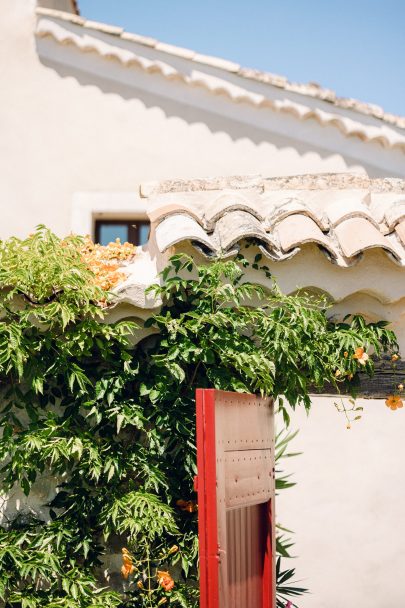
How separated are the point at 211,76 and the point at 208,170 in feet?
3.20

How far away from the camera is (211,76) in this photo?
9766mm

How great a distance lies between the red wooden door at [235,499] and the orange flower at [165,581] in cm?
35

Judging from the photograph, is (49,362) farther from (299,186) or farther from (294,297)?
(299,186)

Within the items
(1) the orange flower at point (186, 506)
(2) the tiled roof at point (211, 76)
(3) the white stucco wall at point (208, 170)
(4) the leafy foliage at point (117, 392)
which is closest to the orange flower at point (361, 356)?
(4) the leafy foliage at point (117, 392)

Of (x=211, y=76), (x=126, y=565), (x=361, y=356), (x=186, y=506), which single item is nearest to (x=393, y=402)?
(x=361, y=356)

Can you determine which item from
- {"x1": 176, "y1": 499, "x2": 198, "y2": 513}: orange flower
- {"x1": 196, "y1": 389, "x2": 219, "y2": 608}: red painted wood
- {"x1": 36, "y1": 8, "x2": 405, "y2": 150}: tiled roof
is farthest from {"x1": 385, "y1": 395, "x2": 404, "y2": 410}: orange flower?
{"x1": 36, "y1": 8, "x2": 405, "y2": 150}: tiled roof

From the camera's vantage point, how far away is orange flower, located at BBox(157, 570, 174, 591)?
4168mm

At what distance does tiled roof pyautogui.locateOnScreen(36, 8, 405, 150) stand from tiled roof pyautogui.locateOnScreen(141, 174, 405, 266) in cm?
487

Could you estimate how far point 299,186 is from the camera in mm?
5035

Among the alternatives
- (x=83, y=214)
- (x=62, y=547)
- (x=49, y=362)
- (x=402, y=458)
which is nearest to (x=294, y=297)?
(x=49, y=362)

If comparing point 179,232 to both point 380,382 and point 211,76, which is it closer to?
point 380,382

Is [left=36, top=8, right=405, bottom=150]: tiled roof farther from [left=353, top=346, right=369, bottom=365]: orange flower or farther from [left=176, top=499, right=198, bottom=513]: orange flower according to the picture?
[left=176, top=499, right=198, bottom=513]: orange flower

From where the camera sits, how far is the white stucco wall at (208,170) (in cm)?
971

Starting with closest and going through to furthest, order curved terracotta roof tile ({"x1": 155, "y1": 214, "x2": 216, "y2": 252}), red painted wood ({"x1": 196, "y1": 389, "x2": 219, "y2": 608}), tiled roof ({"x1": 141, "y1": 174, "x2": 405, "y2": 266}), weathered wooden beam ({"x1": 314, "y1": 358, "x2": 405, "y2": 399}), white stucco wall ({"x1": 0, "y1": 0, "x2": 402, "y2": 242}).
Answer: red painted wood ({"x1": 196, "y1": 389, "x2": 219, "y2": 608}) < curved terracotta roof tile ({"x1": 155, "y1": 214, "x2": 216, "y2": 252}) < tiled roof ({"x1": 141, "y1": 174, "x2": 405, "y2": 266}) < weathered wooden beam ({"x1": 314, "y1": 358, "x2": 405, "y2": 399}) < white stucco wall ({"x1": 0, "y1": 0, "x2": 402, "y2": 242})
